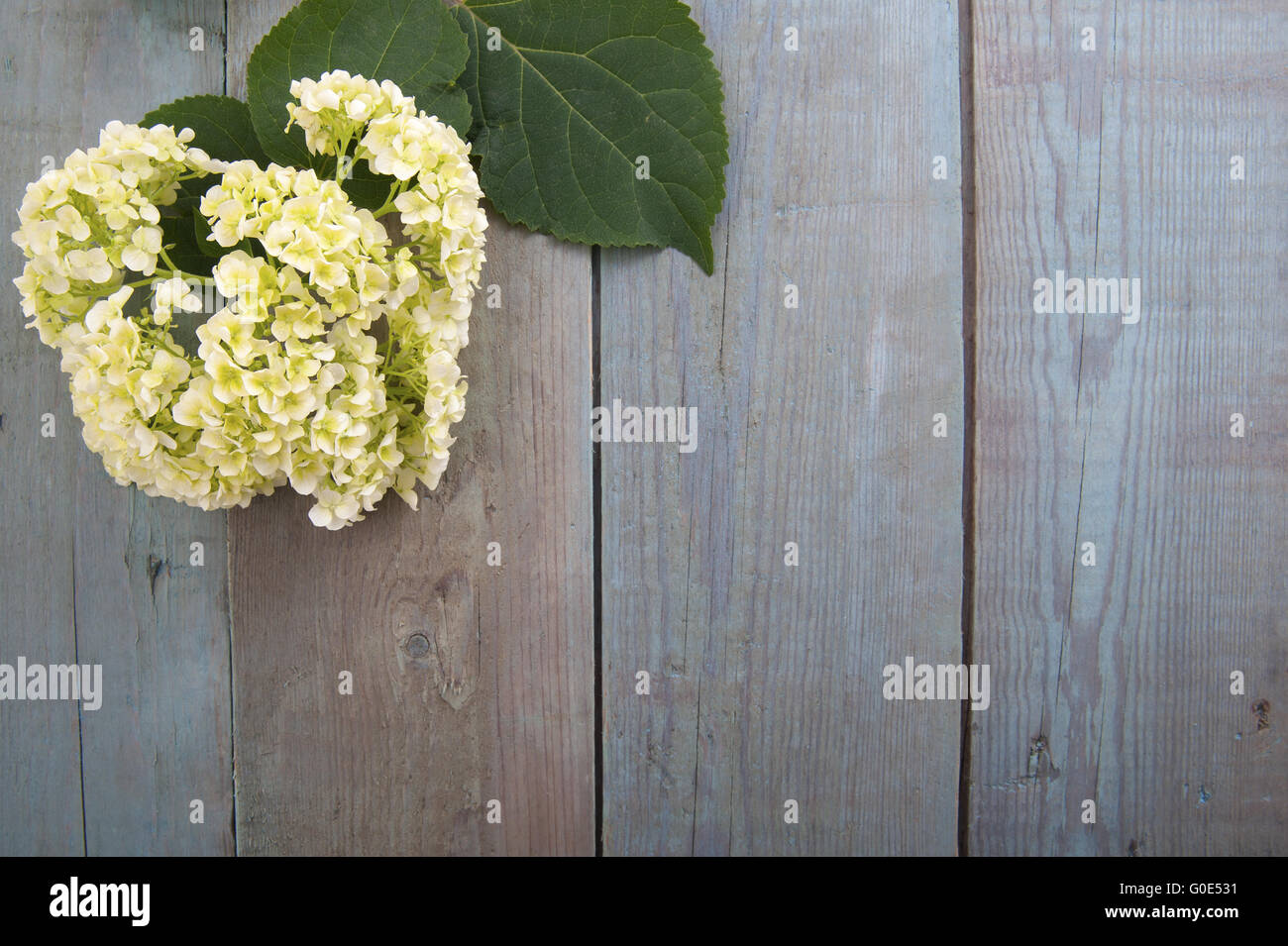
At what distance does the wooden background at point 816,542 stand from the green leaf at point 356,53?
0.19 metres

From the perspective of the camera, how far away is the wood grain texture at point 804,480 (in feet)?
3.15

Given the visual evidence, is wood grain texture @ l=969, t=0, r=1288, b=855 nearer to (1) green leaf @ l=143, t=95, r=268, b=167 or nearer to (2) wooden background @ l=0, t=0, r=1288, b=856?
(2) wooden background @ l=0, t=0, r=1288, b=856

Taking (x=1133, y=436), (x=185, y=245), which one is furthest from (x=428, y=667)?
(x=1133, y=436)

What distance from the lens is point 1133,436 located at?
981 mm

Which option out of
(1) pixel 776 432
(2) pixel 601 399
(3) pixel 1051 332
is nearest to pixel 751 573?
(1) pixel 776 432

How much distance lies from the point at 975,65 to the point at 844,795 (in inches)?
35.1

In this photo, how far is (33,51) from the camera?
95cm

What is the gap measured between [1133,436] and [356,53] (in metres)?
0.99

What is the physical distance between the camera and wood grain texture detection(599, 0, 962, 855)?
0.96 metres

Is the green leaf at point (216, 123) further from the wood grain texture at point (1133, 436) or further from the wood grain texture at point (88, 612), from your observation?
the wood grain texture at point (1133, 436)

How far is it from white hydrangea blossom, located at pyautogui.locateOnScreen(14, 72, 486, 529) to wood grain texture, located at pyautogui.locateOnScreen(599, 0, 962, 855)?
0.80 feet

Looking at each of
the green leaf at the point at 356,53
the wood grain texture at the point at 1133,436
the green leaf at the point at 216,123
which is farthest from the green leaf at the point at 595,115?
the wood grain texture at the point at 1133,436

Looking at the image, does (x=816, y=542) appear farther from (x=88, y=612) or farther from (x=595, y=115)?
(x=88, y=612)
